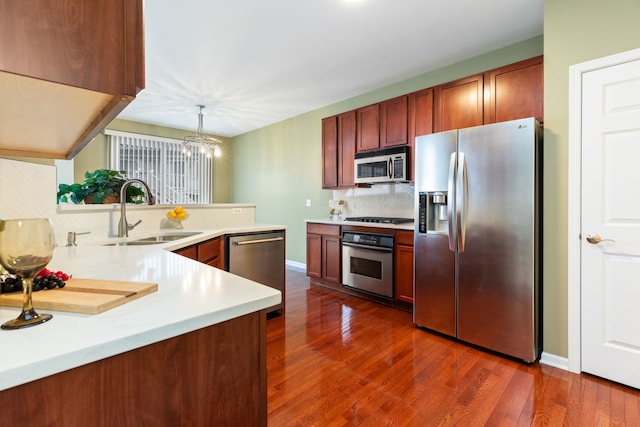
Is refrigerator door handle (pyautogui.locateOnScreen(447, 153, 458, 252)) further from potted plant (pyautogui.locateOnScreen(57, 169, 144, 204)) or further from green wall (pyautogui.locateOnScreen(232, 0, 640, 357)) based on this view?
potted plant (pyautogui.locateOnScreen(57, 169, 144, 204))

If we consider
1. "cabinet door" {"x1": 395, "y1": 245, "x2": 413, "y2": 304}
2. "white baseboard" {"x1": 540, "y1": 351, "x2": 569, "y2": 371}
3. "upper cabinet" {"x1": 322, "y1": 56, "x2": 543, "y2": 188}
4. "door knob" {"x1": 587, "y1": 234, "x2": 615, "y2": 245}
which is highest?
"upper cabinet" {"x1": 322, "y1": 56, "x2": 543, "y2": 188}

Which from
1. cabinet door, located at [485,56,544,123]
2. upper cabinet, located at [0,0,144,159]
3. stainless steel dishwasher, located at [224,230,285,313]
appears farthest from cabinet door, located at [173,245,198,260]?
cabinet door, located at [485,56,544,123]

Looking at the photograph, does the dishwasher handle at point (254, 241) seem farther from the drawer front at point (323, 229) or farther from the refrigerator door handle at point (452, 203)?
the refrigerator door handle at point (452, 203)

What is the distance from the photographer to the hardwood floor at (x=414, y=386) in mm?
1616

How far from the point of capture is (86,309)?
28.3 inches

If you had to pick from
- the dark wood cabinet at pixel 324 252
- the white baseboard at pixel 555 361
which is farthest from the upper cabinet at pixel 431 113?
the white baseboard at pixel 555 361

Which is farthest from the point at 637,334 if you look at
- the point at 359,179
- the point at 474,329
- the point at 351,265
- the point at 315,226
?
the point at 315,226

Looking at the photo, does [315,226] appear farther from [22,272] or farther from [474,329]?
[22,272]

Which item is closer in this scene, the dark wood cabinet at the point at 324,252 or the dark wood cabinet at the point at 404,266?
the dark wood cabinet at the point at 404,266

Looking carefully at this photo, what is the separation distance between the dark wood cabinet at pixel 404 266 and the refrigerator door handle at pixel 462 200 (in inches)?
26.7

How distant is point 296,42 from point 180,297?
268cm

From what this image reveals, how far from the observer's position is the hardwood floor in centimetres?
162

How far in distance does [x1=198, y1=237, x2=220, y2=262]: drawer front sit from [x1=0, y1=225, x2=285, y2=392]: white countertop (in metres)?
Result: 1.05

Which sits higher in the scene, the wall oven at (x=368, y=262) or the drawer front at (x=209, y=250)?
the drawer front at (x=209, y=250)
